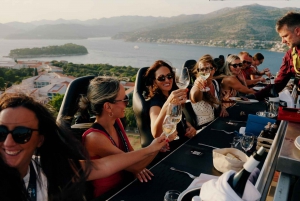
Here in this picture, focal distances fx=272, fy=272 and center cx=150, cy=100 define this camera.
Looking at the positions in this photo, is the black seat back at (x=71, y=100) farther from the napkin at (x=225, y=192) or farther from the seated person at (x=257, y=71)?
the seated person at (x=257, y=71)

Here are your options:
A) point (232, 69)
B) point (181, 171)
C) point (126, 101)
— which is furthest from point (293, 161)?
point (232, 69)

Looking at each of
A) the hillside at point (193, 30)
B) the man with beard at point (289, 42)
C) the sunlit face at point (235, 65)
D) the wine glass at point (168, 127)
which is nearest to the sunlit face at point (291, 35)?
the man with beard at point (289, 42)

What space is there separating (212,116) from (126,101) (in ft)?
5.19

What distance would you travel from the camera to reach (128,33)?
113 ft

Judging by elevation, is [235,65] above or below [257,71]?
above

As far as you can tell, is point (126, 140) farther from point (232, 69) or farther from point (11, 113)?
point (232, 69)

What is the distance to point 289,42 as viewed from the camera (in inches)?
123

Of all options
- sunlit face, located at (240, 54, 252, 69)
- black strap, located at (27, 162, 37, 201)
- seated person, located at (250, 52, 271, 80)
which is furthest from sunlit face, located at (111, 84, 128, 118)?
seated person, located at (250, 52, 271, 80)

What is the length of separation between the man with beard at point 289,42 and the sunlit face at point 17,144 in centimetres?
279

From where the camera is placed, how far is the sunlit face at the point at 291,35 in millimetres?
3033

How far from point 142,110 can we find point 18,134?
1411mm

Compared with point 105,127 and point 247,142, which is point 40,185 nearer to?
point 105,127

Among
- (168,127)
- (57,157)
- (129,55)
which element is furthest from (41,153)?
(129,55)

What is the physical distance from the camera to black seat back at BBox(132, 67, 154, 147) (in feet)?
8.33
